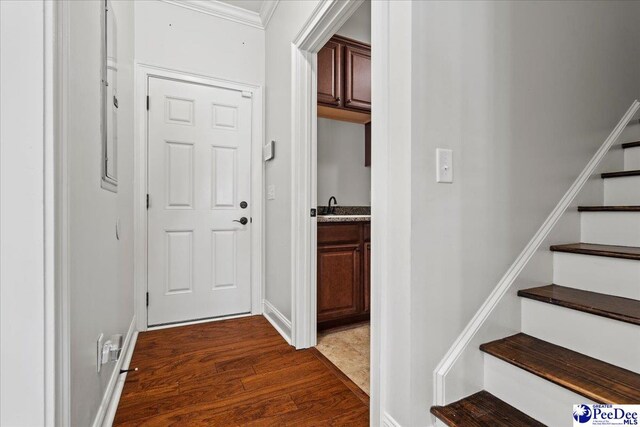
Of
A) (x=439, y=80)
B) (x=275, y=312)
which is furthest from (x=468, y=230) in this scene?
(x=275, y=312)

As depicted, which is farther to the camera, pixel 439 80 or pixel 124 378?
pixel 124 378

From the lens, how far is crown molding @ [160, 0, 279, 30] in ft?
8.59

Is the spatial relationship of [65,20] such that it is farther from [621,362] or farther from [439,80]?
[621,362]

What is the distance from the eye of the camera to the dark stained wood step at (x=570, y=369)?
0.99m

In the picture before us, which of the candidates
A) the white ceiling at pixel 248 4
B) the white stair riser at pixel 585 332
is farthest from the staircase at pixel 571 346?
the white ceiling at pixel 248 4

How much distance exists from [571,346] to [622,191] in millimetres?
1016

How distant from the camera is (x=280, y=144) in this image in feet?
8.18

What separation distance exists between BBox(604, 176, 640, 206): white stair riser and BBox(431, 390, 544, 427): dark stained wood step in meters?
1.32

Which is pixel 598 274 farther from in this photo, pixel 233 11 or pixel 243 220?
pixel 233 11

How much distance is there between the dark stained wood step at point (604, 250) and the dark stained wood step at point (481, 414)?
77 centimetres

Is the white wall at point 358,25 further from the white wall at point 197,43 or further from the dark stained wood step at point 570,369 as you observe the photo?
the dark stained wood step at point 570,369

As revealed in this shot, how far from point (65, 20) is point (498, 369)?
1.93 m

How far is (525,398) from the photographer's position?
118 centimetres

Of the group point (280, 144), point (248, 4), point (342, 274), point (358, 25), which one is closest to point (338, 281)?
point (342, 274)
